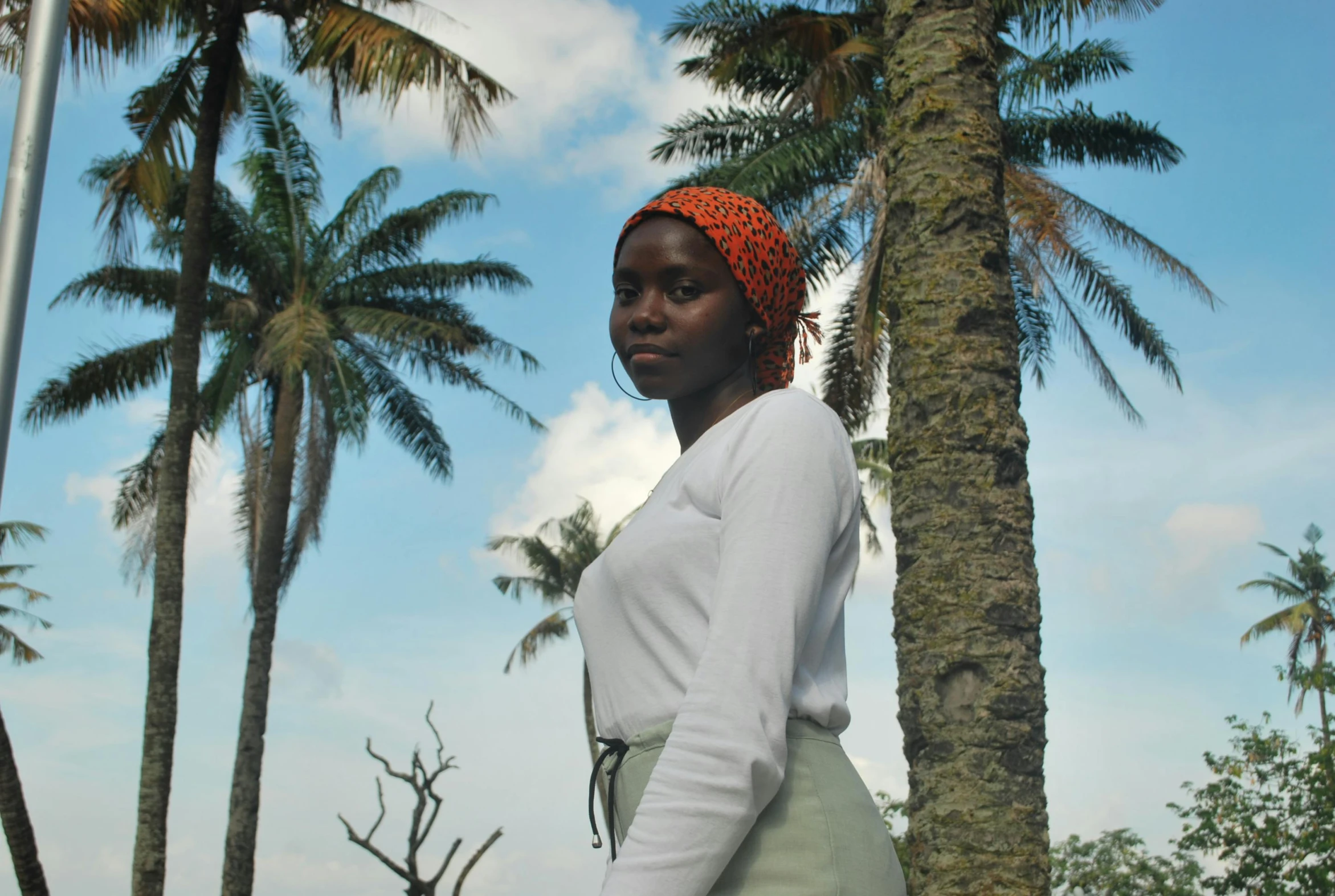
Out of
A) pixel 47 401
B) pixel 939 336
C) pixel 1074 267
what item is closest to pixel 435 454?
pixel 47 401

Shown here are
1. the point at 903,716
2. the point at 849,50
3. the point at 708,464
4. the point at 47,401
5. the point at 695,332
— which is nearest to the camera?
the point at 708,464

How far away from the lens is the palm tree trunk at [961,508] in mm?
3535

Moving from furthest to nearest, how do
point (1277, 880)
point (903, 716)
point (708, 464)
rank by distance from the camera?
point (1277, 880) → point (903, 716) → point (708, 464)

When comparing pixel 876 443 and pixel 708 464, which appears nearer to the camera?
pixel 708 464

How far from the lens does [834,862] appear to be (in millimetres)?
1361

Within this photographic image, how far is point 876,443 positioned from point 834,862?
22.5m

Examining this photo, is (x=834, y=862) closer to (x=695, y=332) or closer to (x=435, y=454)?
(x=695, y=332)

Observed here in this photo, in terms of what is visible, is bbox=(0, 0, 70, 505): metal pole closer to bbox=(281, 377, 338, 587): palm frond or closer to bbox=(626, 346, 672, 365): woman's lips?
bbox=(626, 346, 672, 365): woman's lips

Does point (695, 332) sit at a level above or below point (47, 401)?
below

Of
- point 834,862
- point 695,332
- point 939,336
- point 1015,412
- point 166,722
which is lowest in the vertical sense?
point 834,862

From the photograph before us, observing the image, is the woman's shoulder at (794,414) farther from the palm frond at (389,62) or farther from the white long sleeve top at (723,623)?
the palm frond at (389,62)

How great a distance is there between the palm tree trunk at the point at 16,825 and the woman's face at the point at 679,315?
1102cm

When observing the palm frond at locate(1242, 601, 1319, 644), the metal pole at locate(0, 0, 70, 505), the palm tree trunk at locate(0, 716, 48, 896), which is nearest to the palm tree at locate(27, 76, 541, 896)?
the palm tree trunk at locate(0, 716, 48, 896)

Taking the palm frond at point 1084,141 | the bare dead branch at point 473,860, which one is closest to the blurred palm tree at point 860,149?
the palm frond at point 1084,141
